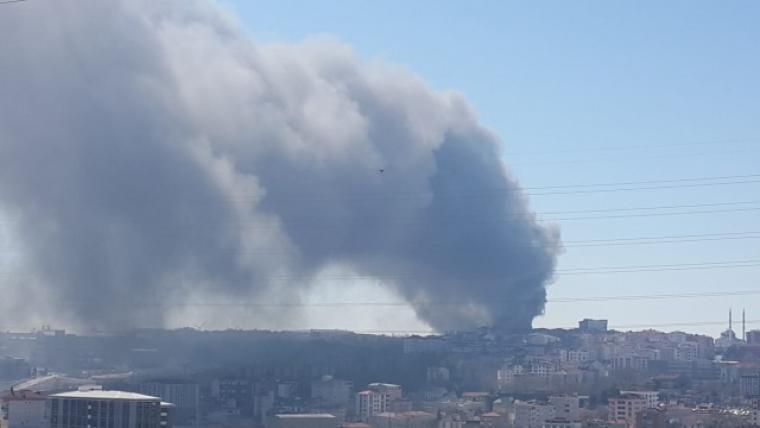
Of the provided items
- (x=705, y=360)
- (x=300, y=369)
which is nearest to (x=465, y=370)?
(x=300, y=369)

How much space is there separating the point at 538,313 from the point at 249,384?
1632cm

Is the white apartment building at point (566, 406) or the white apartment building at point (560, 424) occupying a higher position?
Answer: the white apartment building at point (566, 406)

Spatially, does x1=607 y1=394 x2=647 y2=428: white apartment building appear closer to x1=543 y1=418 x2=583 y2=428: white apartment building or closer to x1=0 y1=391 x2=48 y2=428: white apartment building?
x1=543 y1=418 x2=583 y2=428: white apartment building

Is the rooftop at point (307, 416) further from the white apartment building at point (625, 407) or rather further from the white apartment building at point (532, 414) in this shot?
the white apartment building at point (625, 407)

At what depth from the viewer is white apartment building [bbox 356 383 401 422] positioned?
109ft

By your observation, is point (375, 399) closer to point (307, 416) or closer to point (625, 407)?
point (307, 416)

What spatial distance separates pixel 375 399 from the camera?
3447cm

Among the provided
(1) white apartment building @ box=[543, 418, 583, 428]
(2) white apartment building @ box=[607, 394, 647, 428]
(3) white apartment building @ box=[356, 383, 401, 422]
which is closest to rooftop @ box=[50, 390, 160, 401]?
(3) white apartment building @ box=[356, 383, 401, 422]

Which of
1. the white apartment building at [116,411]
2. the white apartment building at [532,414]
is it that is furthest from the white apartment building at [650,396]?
the white apartment building at [116,411]

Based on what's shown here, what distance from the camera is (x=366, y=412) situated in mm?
33188

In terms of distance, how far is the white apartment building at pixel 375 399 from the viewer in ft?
109

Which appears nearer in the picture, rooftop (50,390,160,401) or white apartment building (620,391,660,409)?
rooftop (50,390,160,401)

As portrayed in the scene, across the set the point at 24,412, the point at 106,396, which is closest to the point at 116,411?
the point at 106,396

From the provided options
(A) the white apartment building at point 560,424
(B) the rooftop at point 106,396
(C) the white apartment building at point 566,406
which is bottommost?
(A) the white apartment building at point 560,424
